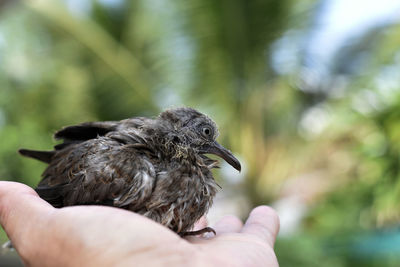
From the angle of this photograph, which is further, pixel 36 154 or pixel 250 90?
pixel 250 90

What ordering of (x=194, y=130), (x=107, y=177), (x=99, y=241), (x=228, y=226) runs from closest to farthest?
(x=99, y=241) → (x=107, y=177) → (x=194, y=130) → (x=228, y=226)

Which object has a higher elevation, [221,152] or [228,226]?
[221,152]

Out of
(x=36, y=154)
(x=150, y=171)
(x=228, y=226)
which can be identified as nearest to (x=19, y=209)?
(x=150, y=171)

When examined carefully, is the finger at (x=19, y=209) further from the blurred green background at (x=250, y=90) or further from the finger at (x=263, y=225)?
the blurred green background at (x=250, y=90)

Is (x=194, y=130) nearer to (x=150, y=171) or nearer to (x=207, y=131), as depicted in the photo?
(x=207, y=131)

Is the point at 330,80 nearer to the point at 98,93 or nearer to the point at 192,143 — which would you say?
the point at 98,93
